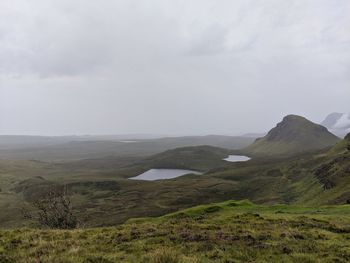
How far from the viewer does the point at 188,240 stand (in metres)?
20.4

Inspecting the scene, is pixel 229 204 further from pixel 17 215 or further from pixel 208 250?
pixel 17 215

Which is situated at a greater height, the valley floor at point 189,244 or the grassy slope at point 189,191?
the valley floor at point 189,244

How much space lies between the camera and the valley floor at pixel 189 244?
16292 millimetres

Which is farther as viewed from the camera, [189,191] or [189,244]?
[189,191]

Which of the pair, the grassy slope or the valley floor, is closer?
the valley floor

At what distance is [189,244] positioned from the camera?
1914cm

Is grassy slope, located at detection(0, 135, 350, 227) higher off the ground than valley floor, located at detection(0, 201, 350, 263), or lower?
lower

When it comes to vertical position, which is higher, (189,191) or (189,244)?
(189,244)

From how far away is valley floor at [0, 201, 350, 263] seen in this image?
16292mm

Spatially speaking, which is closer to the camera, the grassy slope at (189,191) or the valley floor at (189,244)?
the valley floor at (189,244)

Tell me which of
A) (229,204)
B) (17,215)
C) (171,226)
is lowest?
(17,215)

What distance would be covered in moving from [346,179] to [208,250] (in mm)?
68141

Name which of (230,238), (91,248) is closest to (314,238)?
(230,238)

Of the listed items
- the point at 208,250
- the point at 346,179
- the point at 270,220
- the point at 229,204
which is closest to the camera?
the point at 208,250
